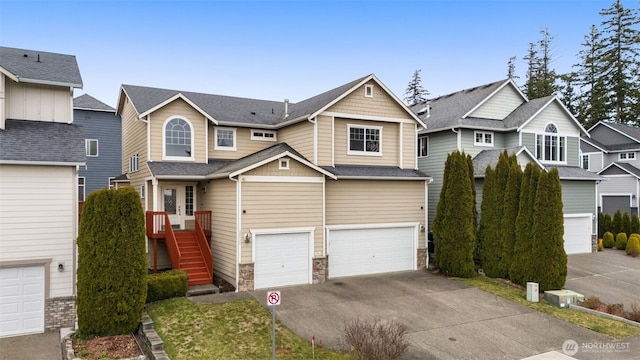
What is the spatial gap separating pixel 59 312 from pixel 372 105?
13.7 metres

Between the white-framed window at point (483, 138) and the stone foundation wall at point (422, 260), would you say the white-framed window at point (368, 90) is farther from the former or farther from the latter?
the stone foundation wall at point (422, 260)

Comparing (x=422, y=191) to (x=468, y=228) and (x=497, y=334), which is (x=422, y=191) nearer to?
(x=468, y=228)

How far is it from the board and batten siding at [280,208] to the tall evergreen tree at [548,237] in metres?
7.95

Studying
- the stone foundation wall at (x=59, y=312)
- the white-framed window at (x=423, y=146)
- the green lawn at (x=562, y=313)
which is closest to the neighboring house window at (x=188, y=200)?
the stone foundation wall at (x=59, y=312)

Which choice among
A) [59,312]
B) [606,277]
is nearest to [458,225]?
[606,277]

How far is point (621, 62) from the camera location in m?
46.0

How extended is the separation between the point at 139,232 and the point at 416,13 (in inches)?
657

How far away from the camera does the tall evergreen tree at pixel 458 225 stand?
16.7m

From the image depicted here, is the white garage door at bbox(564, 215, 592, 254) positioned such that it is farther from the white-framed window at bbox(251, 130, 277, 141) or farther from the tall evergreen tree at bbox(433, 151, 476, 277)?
the white-framed window at bbox(251, 130, 277, 141)

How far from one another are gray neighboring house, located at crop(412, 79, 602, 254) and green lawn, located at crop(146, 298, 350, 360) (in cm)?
1351

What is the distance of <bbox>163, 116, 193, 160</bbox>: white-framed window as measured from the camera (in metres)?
16.9

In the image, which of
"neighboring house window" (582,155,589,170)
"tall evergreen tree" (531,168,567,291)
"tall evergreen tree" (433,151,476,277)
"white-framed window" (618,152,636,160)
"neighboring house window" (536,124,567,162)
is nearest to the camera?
"tall evergreen tree" (531,168,567,291)

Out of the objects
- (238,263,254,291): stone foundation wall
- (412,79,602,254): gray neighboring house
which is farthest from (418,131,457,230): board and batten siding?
(238,263,254,291): stone foundation wall

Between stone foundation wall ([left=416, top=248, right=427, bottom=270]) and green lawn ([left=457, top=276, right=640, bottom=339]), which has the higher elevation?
stone foundation wall ([left=416, top=248, right=427, bottom=270])
